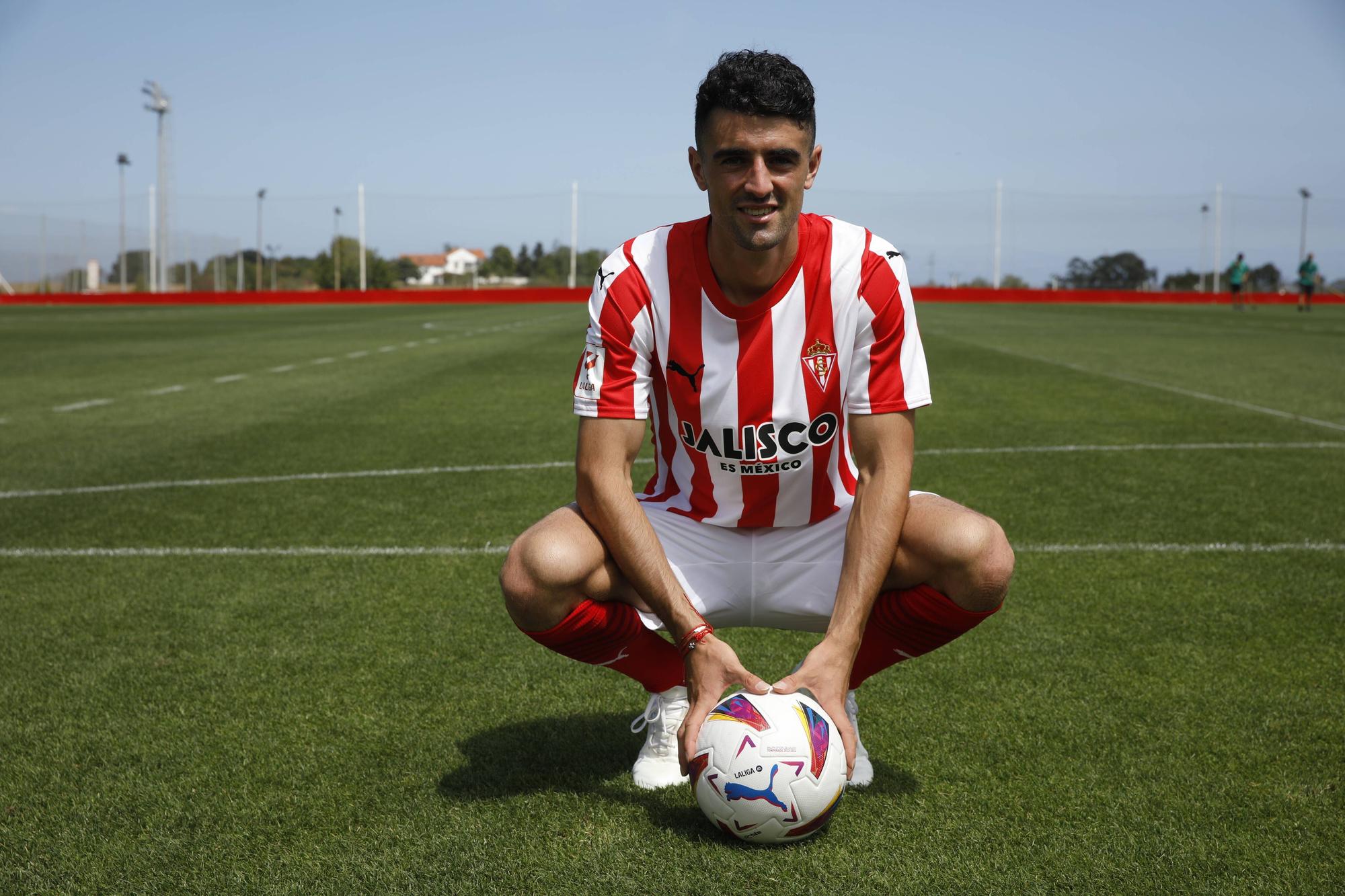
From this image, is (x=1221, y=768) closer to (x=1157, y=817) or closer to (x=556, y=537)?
(x=1157, y=817)

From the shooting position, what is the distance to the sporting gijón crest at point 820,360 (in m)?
2.90

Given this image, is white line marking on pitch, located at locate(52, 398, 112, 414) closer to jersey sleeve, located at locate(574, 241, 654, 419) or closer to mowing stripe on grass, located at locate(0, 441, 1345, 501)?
mowing stripe on grass, located at locate(0, 441, 1345, 501)

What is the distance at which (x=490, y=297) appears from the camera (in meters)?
51.7

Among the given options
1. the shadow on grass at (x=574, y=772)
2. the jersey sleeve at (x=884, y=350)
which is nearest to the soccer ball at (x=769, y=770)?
the shadow on grass at (x=574, y=772)

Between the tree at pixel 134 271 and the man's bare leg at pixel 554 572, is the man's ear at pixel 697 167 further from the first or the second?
the tree at pixel 134 271

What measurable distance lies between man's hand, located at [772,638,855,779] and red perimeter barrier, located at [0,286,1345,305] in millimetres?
45694

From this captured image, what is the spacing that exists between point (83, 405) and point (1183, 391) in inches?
397

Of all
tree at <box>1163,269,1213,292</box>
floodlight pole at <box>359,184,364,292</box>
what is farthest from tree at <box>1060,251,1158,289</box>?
floodlight pole at <box>359,184,364,292</box>

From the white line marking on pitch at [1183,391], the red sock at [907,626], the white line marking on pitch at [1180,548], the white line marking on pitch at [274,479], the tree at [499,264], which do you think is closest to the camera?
the red sock at [907,626]

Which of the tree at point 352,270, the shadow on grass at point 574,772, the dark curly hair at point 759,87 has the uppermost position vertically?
the tree at point 352,270

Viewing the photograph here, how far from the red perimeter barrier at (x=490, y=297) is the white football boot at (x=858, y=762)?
45.4 m

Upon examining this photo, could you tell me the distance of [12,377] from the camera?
1301 centimetres

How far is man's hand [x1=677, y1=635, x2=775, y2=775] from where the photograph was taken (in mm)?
2570

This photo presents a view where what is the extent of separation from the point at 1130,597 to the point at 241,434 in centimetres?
641
